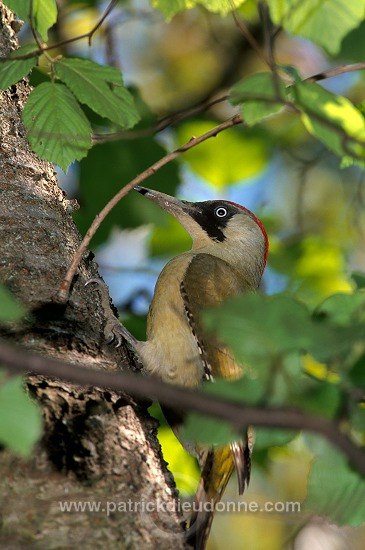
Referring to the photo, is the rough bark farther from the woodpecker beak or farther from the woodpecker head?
the woodpecker head

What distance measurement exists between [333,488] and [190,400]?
27.2 inches

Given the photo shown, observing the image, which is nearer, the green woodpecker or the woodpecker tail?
the woodpecker tail

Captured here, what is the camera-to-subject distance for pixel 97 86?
245cm

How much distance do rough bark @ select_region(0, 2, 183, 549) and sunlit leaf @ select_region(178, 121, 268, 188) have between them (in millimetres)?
2859

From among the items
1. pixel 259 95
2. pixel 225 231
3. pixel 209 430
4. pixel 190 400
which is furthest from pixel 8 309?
pixel 225 231

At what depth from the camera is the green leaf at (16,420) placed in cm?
141

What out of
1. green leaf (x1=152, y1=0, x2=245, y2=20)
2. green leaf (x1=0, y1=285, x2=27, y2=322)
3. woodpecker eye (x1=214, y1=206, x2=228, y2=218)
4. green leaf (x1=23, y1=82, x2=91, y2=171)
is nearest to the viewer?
green leaf (x1=0, y1=285, x2=27, y2=322)

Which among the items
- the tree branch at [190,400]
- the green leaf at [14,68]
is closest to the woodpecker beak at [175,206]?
the green leaf at [14,68]

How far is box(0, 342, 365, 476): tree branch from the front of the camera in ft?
3.99

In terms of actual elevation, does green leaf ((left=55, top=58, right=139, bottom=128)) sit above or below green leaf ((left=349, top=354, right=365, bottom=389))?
above

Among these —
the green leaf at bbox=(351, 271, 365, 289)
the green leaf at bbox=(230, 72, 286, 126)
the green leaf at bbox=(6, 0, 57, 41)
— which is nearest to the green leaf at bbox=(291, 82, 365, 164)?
the green leaf at bbox=(230, 72, 286, 126)

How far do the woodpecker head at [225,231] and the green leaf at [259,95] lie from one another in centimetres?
260

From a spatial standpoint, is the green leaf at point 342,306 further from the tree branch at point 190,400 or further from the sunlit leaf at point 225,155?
the sunlit leaf at point 225,155

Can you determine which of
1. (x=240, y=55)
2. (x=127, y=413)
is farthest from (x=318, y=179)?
(x=127, y=413)
